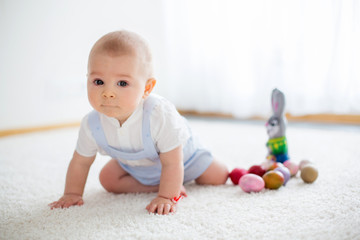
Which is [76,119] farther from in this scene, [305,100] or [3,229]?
[3,229]

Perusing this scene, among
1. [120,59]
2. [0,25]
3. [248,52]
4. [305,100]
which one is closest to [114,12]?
[0,25]

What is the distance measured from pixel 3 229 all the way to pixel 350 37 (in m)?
1.78

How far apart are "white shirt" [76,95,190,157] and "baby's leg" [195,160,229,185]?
17cm

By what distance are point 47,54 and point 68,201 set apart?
1569mm

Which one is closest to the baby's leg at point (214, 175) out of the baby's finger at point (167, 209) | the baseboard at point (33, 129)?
the baby's finger at point (167, 209)

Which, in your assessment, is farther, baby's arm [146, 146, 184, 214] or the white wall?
the white wall

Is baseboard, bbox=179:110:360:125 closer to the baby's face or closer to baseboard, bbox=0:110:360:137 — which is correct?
baseboard, bbox=0:110:360:137

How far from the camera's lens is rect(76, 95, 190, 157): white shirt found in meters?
0.85

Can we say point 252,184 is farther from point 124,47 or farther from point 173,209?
point 124,47

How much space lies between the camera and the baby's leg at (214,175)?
3.28 ft

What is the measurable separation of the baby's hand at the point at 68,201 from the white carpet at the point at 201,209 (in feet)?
0.07

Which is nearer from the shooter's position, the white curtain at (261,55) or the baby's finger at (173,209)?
the baby's finger at (173,209)

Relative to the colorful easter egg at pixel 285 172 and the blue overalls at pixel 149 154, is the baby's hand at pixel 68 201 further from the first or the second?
the colorful easter egg at pixel 285 172

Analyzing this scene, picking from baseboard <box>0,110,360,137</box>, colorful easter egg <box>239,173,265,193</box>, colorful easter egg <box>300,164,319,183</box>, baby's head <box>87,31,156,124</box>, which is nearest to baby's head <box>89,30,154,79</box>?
baby's head <box>87,31,156,124</box>
